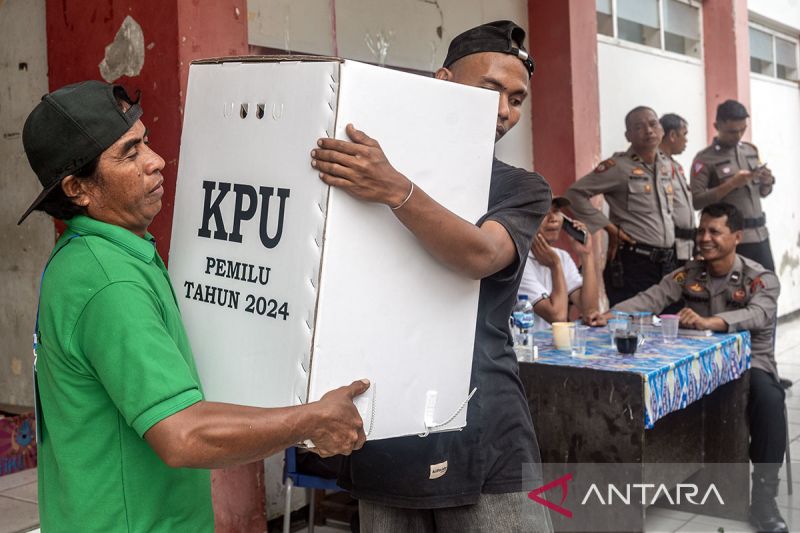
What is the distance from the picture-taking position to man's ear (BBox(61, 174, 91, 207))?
144cm

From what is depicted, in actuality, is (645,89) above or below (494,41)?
above

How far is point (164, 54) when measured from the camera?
3227 mm

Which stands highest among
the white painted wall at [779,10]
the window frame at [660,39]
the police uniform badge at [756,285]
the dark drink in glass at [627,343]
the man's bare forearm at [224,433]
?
the white painted wall at [779,10]

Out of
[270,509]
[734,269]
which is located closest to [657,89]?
[734,269]

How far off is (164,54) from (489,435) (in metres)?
2.11

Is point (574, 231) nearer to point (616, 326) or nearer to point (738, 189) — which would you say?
point (616, 326)

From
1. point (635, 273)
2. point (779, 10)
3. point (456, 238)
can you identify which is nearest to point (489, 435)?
point (456, 238)

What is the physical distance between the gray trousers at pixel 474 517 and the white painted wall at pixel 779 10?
362 inches

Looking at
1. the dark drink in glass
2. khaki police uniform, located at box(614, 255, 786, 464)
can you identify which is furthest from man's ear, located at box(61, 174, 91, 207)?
khaki police uniform, located at box(614, 255, 786, 464)

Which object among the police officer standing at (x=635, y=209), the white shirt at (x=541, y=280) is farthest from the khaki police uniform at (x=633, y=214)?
the white shirt at (x=541, y=280)

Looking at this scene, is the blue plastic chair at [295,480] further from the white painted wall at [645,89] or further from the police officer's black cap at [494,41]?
the white painted wall at [645,89]

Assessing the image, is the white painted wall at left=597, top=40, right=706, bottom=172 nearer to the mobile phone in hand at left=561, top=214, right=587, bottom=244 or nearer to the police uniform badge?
the mobile phone in hand at left=561, top=214, right=587, bottom=244

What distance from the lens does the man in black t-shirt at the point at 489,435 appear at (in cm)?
175

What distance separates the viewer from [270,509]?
4012 mm
